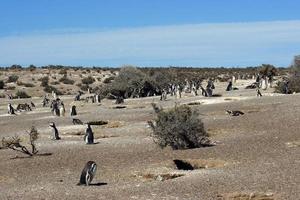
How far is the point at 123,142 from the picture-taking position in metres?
25.4

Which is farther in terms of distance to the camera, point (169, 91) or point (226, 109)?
point (169, 91)

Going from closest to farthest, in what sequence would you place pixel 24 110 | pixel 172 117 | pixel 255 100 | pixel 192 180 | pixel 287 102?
pixel 192 180, pixel 172 117, pixel 287 102, pixel 255 100, pixel 24 110

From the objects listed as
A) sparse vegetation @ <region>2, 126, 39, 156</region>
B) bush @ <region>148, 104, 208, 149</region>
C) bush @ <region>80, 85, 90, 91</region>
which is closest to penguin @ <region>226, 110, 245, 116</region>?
bush @ <region>148, 104, 208, 149</region>

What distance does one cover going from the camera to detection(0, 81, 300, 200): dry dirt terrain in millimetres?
15289

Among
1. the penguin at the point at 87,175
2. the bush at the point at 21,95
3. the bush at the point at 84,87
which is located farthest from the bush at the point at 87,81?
the penguin at the point at 87,175

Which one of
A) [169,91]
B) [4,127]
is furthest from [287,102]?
[169,91]

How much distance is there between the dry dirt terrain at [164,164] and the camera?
15.3 meters

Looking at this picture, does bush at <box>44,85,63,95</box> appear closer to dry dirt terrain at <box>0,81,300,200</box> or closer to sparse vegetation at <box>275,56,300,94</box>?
sparse vegetation at <box>275,56,300,94</box>

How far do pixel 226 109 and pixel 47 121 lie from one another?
32.6ft

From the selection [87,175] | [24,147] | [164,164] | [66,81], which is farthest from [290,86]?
[66,81]

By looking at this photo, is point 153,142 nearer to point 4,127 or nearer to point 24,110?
point 4,127

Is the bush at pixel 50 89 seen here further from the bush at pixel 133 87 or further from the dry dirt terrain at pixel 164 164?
the dry dirt terrain at pixel 164 164

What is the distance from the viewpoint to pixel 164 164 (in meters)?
19.4

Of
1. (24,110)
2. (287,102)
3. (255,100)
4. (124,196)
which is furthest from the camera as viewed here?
(24,110)
